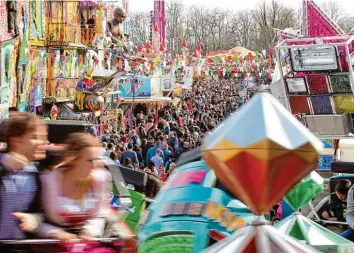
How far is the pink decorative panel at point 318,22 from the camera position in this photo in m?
11.8

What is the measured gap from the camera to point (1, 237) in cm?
384

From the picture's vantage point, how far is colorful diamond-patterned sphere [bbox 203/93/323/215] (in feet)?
9.43

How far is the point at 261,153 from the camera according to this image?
9.36ft

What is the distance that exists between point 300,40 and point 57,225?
24.6ft

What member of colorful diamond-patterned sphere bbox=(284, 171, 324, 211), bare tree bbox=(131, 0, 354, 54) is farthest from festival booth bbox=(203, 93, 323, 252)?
bare tree bbox=(131, 0, 354, 54)

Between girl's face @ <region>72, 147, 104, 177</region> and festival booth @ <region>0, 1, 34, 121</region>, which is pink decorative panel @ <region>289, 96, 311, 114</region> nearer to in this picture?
girl's face @ <region>72, 147, 104, 177</region>

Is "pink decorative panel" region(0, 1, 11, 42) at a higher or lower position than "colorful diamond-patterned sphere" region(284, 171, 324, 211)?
higher

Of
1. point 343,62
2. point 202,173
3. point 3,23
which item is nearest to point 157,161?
point 343,62

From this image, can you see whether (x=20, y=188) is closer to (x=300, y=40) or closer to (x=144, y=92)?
(x=300, y=40)

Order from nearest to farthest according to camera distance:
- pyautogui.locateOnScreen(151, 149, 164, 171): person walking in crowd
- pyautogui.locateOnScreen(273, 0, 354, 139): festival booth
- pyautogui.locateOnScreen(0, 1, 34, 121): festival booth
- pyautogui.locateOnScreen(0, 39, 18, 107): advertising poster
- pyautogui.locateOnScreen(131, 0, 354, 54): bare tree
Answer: pyautogui.locateOnScreen(273, 0, 354, 139): festival booth, pyautogui.locateOnScreen(151, 149, 164, 171): person walking in crowd, pyautogui.locateOnScreen(0, 39, 18, 107): advertising poster, pyautogui.locateOnScreen(0, 1, 34, 121): festival booth, pyautogui.locateOnScreen(131, 0, 354, 54): bare tree

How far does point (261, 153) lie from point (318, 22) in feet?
31.0

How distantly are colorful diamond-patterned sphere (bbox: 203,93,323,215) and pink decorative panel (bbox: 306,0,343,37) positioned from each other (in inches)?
355

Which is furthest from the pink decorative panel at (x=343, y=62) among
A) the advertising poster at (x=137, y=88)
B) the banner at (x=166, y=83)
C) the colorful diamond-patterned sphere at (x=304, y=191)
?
the banner at (x=166, y=83)

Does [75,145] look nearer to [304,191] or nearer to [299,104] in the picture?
[304,191]
